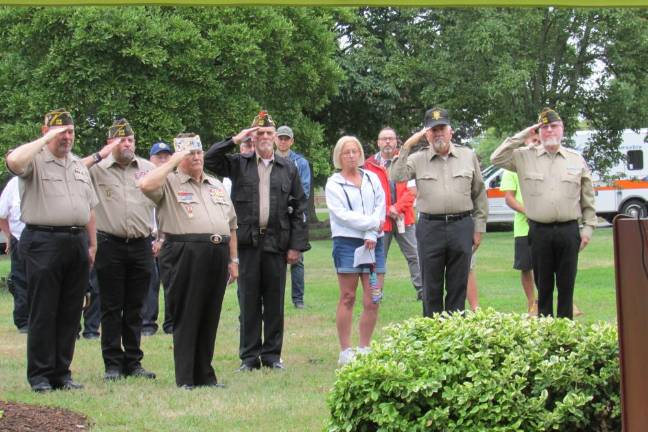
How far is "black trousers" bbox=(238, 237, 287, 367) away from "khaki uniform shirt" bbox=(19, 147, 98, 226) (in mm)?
1715

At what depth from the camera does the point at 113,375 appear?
8750mm

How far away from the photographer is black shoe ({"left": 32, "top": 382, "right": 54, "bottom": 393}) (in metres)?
7.97

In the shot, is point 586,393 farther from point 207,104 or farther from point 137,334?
point 207,104

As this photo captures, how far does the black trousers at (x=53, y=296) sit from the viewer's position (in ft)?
25.8

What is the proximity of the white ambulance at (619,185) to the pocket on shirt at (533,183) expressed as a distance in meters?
21.9

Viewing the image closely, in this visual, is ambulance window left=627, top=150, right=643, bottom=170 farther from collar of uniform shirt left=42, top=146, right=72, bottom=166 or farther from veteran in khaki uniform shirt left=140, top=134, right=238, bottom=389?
collar of uniform shirt left=42, top=146, right=72, bottom=166

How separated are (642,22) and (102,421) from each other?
2313 centimetres

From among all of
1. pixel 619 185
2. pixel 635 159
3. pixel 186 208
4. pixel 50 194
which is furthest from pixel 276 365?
pixel 635 159

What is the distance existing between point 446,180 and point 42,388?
3.82 metres

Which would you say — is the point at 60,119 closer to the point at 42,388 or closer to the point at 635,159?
the point at 42,388

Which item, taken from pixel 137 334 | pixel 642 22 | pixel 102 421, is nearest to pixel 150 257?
pixel 137 334

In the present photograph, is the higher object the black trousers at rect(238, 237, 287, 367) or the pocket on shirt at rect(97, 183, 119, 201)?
the pocket on shirt at rect(97, 183, 119, 201)

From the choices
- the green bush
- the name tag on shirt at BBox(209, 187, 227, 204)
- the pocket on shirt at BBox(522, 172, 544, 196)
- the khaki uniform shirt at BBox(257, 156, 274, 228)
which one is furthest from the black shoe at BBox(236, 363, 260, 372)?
the green bush

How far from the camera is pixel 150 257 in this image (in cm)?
905
